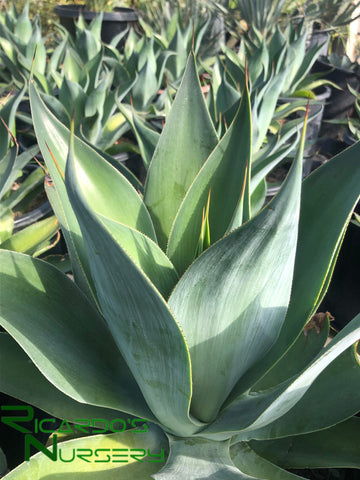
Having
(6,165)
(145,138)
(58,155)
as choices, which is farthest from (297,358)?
(6,165)

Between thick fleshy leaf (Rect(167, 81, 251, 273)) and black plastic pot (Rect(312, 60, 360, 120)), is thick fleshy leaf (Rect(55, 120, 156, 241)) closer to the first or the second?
thick fleshy leaf (Rect(167, 81, 251, 273))

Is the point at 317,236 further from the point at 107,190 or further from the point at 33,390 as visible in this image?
the point at 33,390

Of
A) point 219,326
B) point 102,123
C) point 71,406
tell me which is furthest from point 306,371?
point 102,123

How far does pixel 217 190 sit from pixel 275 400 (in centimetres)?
29

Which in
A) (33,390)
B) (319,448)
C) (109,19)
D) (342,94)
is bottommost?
(342,94)

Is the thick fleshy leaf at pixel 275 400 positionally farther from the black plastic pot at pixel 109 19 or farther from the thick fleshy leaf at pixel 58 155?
the black plastic pot at pixel 109 19

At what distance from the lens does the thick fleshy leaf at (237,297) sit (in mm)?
469

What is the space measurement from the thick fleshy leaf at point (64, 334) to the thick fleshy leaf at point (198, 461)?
0.22 ft

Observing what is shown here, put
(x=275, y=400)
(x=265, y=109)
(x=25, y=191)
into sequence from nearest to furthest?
(x=275, y=400) < (x=25, y=191) < (x=265, y=109)

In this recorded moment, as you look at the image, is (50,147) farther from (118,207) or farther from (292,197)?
(292,197)

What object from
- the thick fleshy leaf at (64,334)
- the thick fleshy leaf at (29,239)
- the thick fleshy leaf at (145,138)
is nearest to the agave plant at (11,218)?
the thick fleshy leaf at (29,239)

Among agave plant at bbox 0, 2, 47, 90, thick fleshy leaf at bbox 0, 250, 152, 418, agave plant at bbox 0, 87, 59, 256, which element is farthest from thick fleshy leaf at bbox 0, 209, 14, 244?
agave plant at bbox 0, 2, 47, 90

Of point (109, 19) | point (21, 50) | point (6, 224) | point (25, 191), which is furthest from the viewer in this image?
point (109, 19)

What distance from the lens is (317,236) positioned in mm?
623
